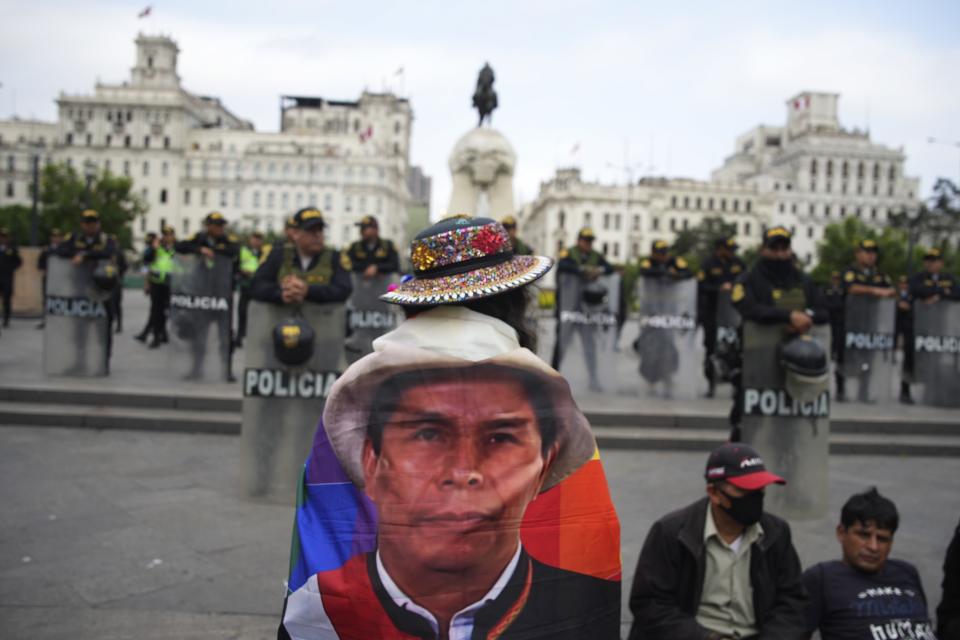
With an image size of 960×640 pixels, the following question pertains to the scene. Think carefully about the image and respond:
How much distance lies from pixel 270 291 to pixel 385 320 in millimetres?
5956

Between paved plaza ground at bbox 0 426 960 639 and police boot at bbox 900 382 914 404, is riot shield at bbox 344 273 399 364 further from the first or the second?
police boot at bbox 900 382 914 404

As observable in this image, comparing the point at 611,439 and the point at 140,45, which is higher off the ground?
the point at 140,45

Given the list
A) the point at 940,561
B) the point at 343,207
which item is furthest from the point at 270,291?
the point at 343,207

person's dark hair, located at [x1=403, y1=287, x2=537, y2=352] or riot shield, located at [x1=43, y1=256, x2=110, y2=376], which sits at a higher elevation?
person's dark hair, located at [x1=403, y1=287, x2=537, y2=352]

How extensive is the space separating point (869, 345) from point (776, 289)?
582cm

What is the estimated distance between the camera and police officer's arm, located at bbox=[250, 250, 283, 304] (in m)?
6.06

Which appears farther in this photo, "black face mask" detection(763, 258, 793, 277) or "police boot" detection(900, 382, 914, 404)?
"police boot" detection(900, 382, 914, 404)

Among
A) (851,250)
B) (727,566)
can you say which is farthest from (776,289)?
(851,250)

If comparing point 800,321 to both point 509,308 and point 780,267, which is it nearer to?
point 780,267

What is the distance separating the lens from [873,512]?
3518 mm

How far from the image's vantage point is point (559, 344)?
11.0 m

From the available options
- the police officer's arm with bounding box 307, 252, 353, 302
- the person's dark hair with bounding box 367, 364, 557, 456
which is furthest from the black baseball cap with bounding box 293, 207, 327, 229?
the person's dark hair with bounding box 367, 364, 557, 456

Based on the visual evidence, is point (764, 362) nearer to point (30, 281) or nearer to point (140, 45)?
point (30, 281)

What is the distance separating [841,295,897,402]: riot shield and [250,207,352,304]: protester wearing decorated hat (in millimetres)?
7558
